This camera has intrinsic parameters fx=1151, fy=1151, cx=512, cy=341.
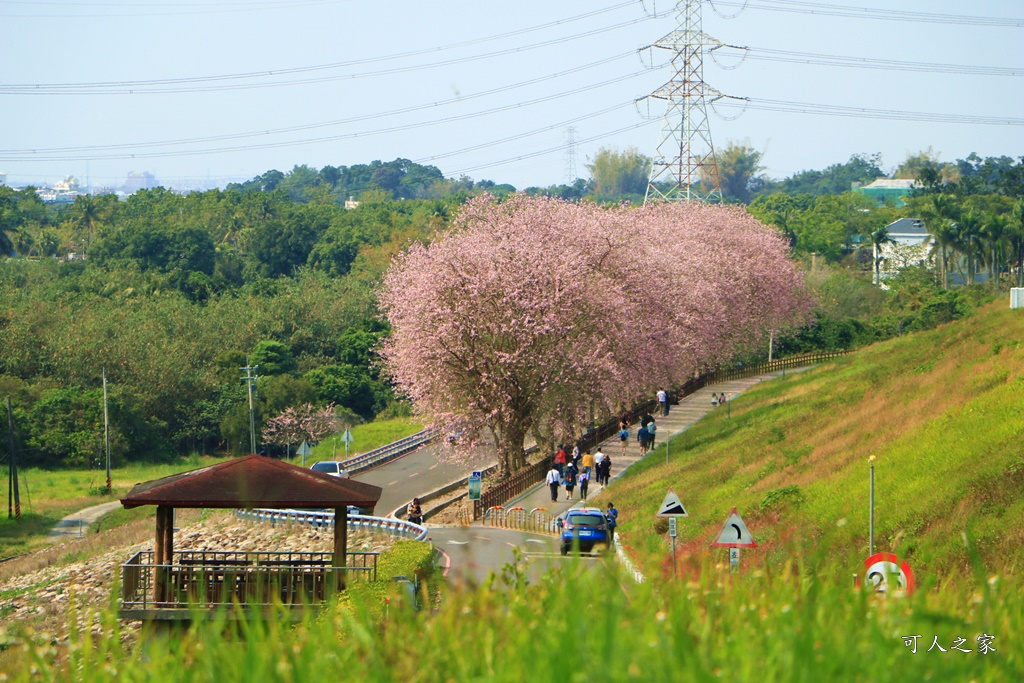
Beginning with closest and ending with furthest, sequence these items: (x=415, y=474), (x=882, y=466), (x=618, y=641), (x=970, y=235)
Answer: (x=618, y=641), (x=882, y=466), (x=415, y=474), (x=970, y=235)

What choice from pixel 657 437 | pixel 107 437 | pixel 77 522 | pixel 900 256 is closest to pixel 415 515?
pixel 657 437

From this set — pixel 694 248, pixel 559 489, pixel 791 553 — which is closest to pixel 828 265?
pixel 694 248

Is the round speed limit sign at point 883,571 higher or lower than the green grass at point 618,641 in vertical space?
lower

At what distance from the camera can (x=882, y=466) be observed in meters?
23.9

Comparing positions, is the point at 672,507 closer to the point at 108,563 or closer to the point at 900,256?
the point at 108,563

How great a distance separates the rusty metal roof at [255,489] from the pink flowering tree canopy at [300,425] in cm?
5307

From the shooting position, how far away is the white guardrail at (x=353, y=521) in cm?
3050

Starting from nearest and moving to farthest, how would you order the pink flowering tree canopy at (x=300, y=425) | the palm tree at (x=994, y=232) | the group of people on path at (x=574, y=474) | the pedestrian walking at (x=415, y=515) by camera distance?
the pedestrian walking at (x=415, y=515) < the group of people on path at (x=574, y=474) < the pink flowering tree canopy at (x=300, y=425) < the palm tree at (x=994, y=232)

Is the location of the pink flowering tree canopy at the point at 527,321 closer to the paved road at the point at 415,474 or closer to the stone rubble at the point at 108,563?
the paved road at the point at 415,474

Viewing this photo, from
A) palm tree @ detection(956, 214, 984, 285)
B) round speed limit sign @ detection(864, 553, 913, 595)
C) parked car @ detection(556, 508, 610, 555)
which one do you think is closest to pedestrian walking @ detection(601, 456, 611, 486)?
parked car @ detection(556, 508, 610, 555)

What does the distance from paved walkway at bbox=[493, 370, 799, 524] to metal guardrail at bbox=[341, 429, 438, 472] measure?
341 inches

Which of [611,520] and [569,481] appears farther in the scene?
[569,481]

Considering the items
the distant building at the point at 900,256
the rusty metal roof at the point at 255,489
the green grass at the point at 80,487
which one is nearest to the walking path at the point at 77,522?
the green grass at the point at 80,487

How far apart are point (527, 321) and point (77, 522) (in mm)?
27979
